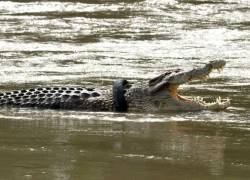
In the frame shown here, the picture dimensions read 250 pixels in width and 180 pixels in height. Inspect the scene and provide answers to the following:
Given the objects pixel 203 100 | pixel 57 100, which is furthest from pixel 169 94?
pixel 57 100

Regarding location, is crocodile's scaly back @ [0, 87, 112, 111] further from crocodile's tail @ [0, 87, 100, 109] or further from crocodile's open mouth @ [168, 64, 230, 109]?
crocodile's open mouth @ [168, 64, 230, 109]

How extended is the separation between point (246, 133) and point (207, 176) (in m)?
2.00

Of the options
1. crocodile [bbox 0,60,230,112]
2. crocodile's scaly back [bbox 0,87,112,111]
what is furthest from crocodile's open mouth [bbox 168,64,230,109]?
crocodile's scaly back [bbox 0,87,112,111]

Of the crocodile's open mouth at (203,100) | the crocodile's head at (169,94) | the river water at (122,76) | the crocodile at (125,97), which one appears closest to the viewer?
the river water at (122,76)

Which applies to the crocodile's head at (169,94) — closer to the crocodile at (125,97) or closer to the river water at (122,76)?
the crocodile at (125,97)

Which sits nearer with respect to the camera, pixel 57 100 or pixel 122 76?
pixel 57 100

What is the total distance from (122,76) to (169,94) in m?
2.25

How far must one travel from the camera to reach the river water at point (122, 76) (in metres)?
5.96

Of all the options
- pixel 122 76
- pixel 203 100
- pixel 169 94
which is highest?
pixel 169 94

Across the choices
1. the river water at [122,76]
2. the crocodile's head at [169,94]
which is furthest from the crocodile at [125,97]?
the river water at [122,76]

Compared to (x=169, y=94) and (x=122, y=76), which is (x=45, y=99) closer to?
(x=169, y=94)

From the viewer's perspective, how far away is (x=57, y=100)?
9.60 m

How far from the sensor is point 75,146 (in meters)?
6.68

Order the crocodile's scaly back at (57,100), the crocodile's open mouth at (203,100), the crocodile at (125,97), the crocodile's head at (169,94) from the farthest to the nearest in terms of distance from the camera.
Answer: the crocodile's scaly back at (57,100) < the crocodile at (125,97) < the crocodile's head at (169,94) < the crocodile's open mouth at (203,100)
